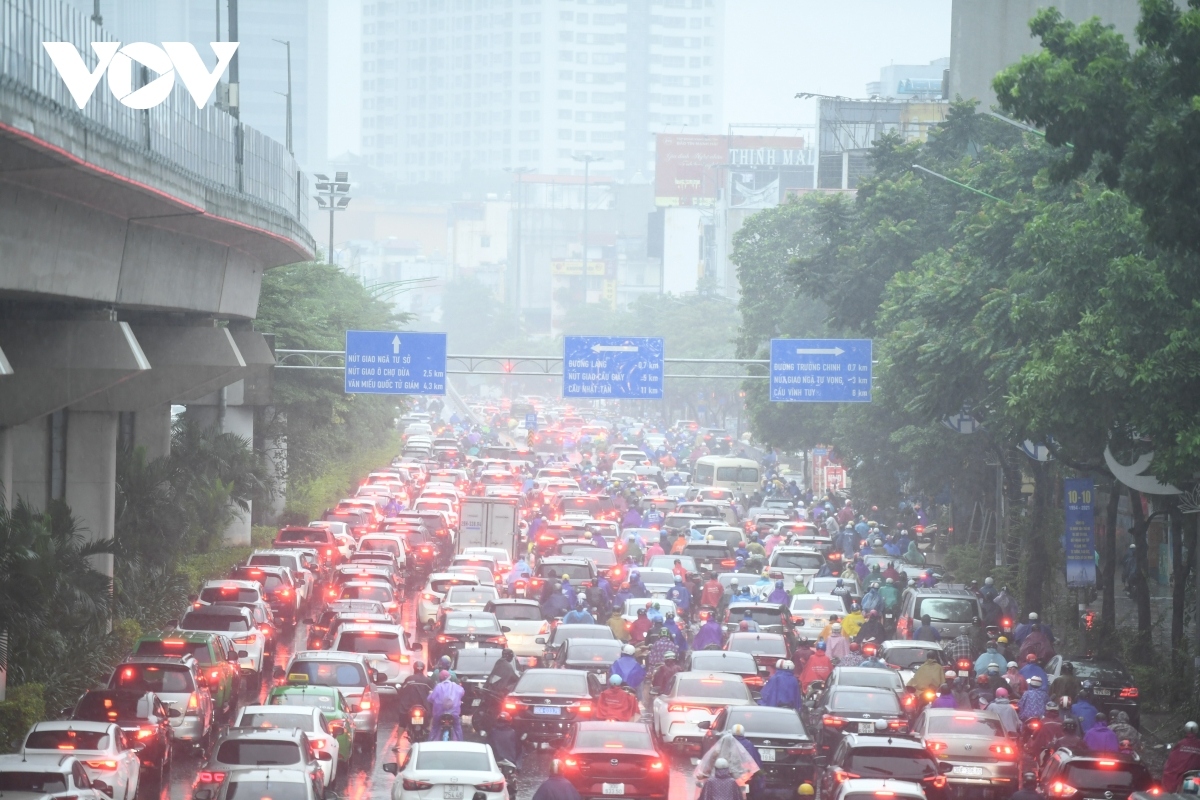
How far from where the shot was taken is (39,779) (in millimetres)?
16172

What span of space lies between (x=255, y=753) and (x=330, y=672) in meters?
5.72

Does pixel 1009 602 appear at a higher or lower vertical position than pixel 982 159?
lower

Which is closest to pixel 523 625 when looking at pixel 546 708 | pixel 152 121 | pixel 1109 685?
pixel 546 708

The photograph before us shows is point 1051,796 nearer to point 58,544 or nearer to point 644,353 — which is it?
point 58,544

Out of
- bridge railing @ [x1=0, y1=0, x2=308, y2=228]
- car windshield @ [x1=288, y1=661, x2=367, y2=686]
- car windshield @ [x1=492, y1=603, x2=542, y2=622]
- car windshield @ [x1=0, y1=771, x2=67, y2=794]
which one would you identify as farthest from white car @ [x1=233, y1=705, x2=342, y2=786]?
car windshield @ [x1=492, y1=603, x2=542, y2=622]

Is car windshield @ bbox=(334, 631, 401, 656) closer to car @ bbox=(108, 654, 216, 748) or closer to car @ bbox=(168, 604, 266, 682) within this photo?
car @ bbox=(168, 604, 266, 682)

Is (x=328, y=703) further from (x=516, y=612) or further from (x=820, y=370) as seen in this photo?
(x=820, y=370)

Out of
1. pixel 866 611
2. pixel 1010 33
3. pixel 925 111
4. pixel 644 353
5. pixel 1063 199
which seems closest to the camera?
pixel 1063 199

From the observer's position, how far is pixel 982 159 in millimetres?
43938

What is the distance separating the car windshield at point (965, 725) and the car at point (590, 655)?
6804 mm

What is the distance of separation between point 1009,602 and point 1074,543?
2.13 meters

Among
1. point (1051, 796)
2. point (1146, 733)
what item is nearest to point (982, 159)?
point (1146, 733)

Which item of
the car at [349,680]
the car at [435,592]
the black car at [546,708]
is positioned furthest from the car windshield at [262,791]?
the car at [435,592]

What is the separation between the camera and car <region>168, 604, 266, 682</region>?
28.1 meters
